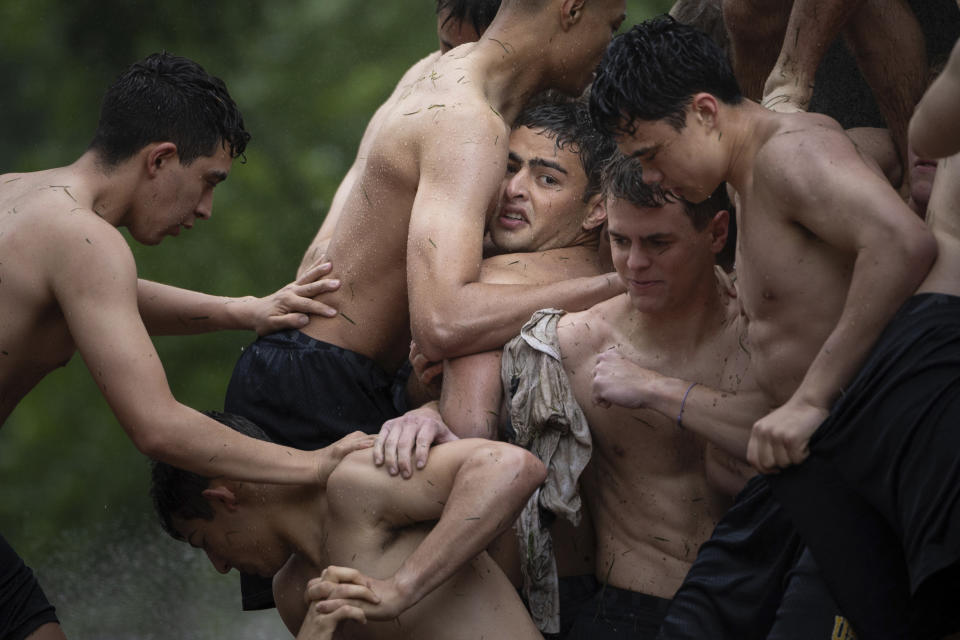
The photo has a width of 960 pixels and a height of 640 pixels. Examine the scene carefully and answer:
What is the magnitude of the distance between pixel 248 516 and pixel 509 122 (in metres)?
1.37

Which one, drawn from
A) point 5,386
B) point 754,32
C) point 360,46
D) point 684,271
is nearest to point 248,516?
point 5,386

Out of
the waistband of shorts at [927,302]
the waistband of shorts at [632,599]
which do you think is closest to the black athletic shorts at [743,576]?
the waistband of shorts at [632,599]

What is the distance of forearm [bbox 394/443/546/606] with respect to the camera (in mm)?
2881

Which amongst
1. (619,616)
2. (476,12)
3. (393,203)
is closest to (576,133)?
(393,203)

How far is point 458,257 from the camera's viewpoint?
342 centimetres

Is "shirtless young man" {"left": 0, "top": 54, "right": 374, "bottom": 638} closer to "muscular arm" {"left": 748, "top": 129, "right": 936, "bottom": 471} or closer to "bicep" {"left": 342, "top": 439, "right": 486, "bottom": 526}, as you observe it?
"bicep" {"left": 342, "top": 439, "right": 486, "bottom": 526}

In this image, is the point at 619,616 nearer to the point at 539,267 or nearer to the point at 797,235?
the point at 539,267

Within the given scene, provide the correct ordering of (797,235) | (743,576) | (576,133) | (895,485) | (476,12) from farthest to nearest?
(476,12) → (576,133) → (743,576) → (797,235) → (895,485)

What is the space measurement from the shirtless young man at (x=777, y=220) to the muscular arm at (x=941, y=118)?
0.54 ft

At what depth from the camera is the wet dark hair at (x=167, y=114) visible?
334cm

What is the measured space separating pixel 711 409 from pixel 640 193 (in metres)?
0.56

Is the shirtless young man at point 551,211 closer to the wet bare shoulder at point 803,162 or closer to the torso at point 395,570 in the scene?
the torso at point 395,570

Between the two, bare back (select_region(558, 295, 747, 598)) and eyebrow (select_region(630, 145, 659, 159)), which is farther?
bare back (select_region(558, 295, 747, 598))

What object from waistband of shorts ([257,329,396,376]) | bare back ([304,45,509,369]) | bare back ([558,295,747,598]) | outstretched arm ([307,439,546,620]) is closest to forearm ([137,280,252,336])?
waistband of shorts ([257,329,396,376])
